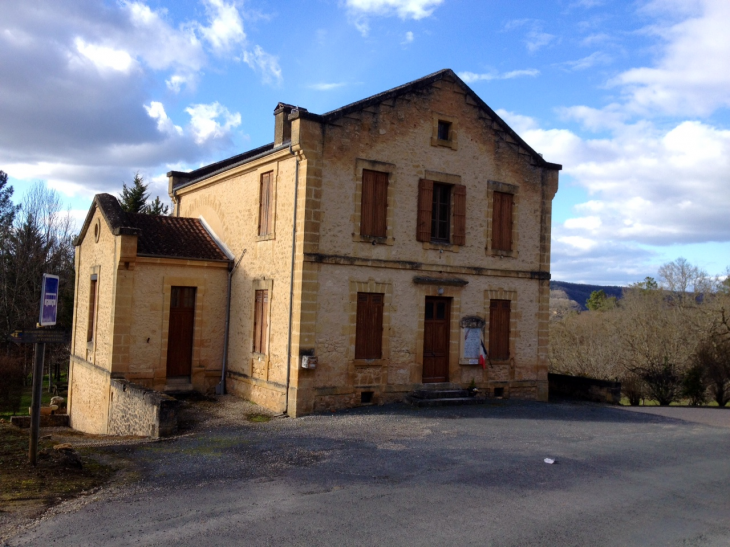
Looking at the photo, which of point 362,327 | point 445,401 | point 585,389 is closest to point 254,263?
point 362,327

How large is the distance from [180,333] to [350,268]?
4.94 meters

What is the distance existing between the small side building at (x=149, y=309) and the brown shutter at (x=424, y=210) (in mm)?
5065

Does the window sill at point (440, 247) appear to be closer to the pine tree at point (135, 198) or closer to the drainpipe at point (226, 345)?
the drainpipe at point (226, 345)

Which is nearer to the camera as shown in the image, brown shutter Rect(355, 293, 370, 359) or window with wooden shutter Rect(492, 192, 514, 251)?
brown shutter Rect(355, 293, 370, 359)

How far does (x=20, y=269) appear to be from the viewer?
103 feet

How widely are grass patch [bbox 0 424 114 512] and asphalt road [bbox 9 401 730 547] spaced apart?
0.53 meters

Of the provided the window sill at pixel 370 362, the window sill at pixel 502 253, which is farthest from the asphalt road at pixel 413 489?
the window sill at pixel 502 253

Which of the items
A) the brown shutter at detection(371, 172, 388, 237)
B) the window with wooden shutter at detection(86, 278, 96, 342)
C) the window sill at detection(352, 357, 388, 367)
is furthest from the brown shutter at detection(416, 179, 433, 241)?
the window with wooden shutter at detection(86, 278, 96, 342)

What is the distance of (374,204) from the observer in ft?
44.9

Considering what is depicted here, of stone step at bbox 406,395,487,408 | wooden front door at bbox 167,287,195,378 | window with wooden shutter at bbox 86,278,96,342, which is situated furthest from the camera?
window with wooden shutter at bbox 86,278,96,342

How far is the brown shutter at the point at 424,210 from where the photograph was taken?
1430 centimetres

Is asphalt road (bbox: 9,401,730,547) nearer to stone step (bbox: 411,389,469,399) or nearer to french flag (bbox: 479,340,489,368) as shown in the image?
stone step (bbox: 411,389,469,399)

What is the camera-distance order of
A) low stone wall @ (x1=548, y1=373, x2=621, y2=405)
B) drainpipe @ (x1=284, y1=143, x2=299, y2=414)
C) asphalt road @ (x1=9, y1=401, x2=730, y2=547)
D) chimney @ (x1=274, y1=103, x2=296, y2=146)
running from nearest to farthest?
1. asphalt road @ (x1=9, y1=401, x2=730, y2=547)
2. drainpipe @ (x1=284, y1=143, x2=299, y2=414)
3. chimney @ (x1=274, y1=103, x2=296, y2=146)
4. low stone wall @ (x1=548, y1=373, x2=621, y2=405)

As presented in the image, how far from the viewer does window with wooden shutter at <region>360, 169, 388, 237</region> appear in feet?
44.4
